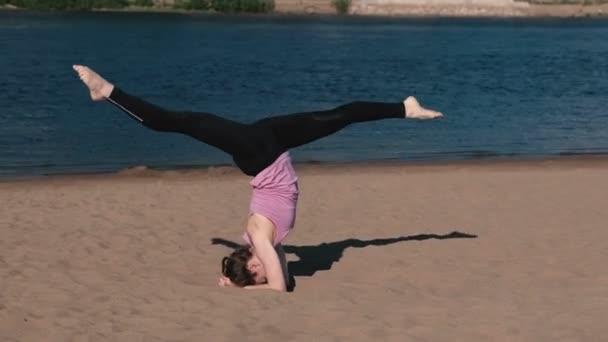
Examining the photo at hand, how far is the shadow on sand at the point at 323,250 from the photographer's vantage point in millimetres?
11867

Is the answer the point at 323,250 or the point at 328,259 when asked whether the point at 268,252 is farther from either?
the point at 323,250

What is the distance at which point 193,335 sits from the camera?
28.0 feet

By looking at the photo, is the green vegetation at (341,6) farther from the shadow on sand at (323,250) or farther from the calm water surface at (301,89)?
the shadow on sand at (323,250)

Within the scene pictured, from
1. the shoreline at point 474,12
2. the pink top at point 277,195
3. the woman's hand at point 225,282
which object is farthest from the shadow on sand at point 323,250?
the shoreline at point 474,12

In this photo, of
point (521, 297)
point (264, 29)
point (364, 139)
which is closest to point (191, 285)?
point (521, 297)

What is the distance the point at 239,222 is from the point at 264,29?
96.2m

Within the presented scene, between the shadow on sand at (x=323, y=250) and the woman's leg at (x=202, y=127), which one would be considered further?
the shadow on sand at (x=323, y=250)

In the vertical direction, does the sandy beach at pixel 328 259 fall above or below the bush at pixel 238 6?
above

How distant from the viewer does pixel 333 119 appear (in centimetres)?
1026

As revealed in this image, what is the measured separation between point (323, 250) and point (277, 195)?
250 cm

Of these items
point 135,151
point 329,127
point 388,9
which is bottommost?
point 388,9

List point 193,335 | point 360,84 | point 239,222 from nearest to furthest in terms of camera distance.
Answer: point 193,335
point 239,222
point 360,84

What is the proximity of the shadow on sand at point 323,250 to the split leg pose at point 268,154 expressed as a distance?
1173 millimetres

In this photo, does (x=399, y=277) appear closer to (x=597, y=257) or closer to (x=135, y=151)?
(x=597, y=257)
